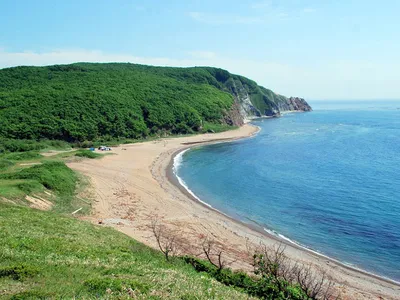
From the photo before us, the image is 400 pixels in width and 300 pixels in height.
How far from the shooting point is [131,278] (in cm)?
1437

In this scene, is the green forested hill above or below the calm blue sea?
above

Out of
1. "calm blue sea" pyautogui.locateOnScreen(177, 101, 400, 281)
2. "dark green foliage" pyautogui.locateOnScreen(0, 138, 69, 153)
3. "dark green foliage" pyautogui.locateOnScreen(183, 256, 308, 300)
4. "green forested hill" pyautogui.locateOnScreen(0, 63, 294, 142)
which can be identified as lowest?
"calm blue sea" pyautogui.locateOnScreen(177, 101, 400, 281)

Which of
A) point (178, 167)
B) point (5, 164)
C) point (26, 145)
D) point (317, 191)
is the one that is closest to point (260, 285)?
point (317, 191)

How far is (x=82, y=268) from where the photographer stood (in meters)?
15.1

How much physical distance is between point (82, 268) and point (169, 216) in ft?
68.3

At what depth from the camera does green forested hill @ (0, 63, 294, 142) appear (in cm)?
8144

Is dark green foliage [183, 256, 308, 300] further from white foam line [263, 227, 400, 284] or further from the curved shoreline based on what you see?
white foam line [263, 227, 400, 284]

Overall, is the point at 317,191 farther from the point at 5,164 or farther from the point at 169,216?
the point at 5,164

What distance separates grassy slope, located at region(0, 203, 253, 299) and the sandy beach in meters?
7.25

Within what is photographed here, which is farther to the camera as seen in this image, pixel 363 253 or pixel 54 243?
pixel 363 253

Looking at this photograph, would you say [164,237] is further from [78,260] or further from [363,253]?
[363,253]

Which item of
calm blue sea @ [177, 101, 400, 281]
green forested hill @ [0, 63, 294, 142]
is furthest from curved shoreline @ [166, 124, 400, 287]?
green forested hill @ [0, 63, 294, 142]

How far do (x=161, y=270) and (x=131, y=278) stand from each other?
241 centimetres

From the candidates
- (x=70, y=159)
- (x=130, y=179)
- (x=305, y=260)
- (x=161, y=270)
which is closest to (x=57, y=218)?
(x=161, y=270)
